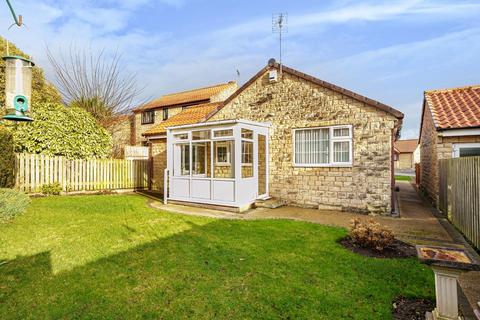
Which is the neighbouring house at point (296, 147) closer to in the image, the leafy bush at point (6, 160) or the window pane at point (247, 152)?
the window pane at point (247, 152)

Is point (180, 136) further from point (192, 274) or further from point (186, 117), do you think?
point (192, 274)

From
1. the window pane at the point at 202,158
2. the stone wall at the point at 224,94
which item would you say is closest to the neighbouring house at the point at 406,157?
the stone wall at the point at 224,94

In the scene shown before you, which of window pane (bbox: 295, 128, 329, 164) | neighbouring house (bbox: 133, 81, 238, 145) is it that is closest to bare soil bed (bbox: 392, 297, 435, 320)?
window pane (bbox: 295, 128, 329, 164)

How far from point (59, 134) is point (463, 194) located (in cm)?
1609

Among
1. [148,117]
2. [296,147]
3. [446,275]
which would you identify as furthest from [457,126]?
[148,117]

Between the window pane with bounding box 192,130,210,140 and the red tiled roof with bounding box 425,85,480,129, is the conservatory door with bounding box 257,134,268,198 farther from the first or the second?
the red tiled roof with bounding box 425,85,480,129

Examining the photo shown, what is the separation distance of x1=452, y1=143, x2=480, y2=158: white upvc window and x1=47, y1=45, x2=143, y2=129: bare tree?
21.3 meters

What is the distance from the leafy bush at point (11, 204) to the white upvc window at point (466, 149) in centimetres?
1453

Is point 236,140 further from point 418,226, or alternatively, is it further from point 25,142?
point 25,142

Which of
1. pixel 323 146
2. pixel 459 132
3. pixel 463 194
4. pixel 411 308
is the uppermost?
pixel 459 132

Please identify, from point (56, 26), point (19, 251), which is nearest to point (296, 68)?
point (19, 251)

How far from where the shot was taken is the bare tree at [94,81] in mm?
18578

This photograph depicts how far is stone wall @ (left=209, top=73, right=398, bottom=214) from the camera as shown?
8883 millimetres

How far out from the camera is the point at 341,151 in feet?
31.4
